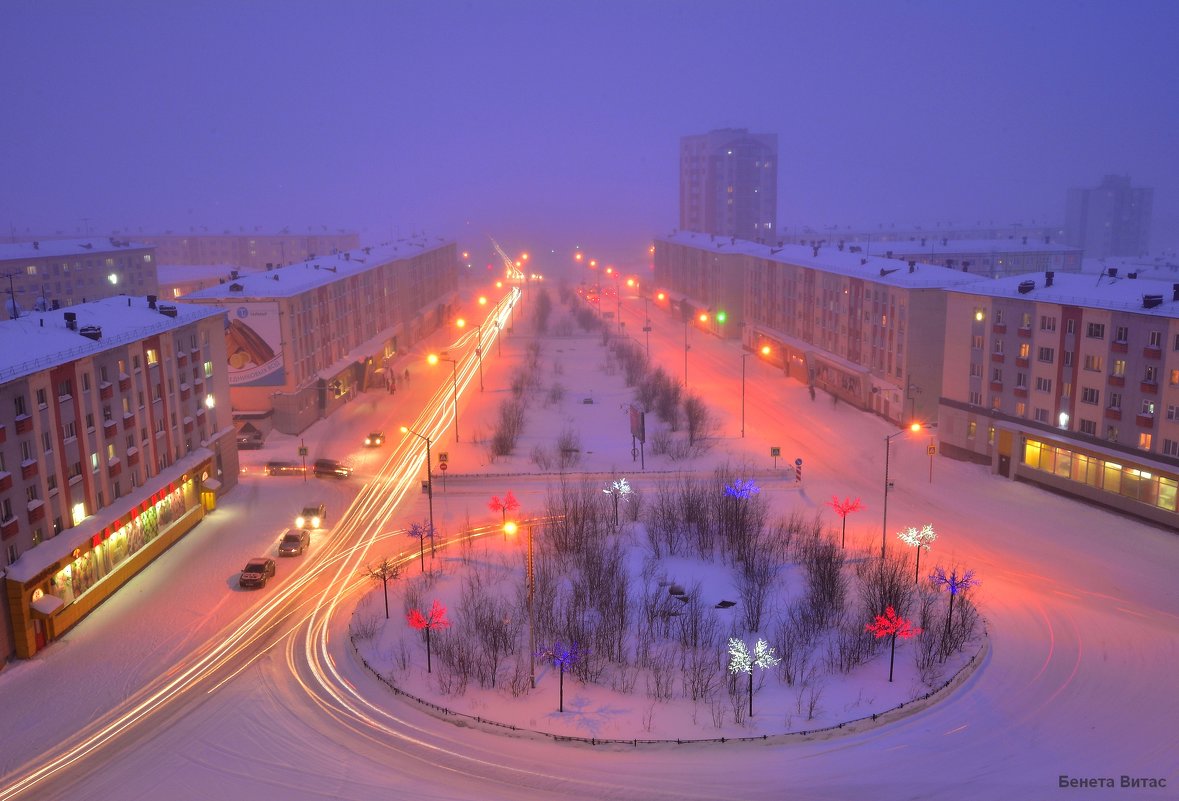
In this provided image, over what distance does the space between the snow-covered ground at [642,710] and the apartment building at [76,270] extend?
63.9m

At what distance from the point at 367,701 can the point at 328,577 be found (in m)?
9.69

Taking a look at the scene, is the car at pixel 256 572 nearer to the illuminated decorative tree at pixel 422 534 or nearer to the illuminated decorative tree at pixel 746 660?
the illuminated decorative tree at pixel 422 534

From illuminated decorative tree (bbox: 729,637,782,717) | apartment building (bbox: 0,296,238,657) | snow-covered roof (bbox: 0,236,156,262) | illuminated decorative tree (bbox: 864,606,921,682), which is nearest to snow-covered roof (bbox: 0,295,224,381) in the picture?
apartment building (bbox: 0,296,238,657)

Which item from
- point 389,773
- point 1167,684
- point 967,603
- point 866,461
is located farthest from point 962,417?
point 389,773

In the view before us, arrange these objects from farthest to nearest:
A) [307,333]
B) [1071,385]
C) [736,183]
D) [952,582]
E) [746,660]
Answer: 1. [736,183]
2. [307,333]
3. [1071,385]
4. [952,582]
5. [746,660]

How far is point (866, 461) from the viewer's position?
46.3 m

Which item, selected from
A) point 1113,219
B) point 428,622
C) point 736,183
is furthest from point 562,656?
point 1113,219

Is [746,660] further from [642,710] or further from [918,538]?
[918,538]

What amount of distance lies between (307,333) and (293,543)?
26112 mm

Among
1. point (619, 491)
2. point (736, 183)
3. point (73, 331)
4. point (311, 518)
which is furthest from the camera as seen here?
point (736, 183)

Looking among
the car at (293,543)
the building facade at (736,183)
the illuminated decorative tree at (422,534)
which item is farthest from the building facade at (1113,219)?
the car at (293,543)

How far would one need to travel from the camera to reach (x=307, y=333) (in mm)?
58094


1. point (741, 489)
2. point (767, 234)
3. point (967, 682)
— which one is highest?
point (767, 234)

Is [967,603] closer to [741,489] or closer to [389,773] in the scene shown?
[741,489]
